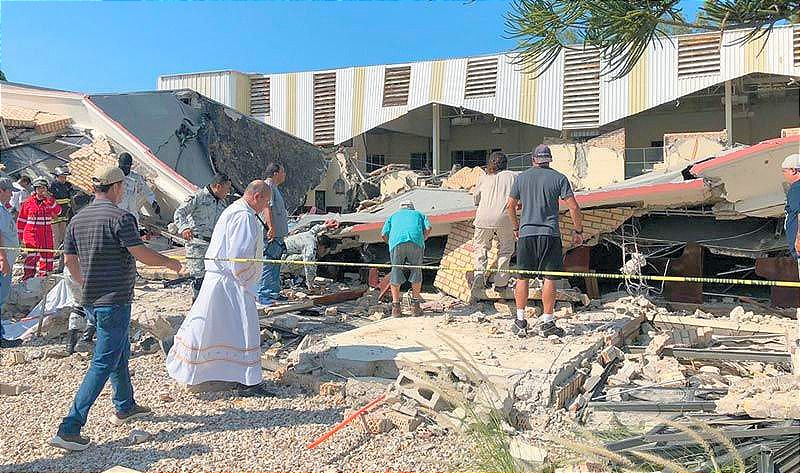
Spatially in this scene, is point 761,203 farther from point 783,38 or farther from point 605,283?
point 783,38

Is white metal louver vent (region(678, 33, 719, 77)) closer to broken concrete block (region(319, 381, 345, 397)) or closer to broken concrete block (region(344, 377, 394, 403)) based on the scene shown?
broken concrete block (region(344, 377, 394, 403))

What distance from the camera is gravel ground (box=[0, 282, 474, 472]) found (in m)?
3.67

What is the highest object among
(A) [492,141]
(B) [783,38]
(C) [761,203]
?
(B) [783,38]

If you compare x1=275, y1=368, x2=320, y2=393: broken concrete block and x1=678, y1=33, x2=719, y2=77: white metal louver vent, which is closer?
x1=275, y1=368, x2=320, y2=393: broken concrete block

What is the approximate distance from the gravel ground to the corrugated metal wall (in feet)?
47.8

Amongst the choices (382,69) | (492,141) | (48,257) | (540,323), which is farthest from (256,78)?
(540,323)

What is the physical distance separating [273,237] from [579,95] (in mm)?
15186

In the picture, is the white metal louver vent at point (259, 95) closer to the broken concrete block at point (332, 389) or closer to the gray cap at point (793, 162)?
the broken concrete block at point (332, 389)

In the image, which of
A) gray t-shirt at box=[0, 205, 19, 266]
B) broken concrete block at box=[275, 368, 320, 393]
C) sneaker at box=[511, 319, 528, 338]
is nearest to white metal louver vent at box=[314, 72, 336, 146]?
gray t-shirt at box=[0, 205, 19, 266]

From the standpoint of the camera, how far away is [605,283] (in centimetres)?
870

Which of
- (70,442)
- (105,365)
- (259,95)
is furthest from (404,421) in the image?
(259,95)

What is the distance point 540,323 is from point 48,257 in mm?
6779

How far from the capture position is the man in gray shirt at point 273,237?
6.94 metres

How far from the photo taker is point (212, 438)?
13.3 feet
